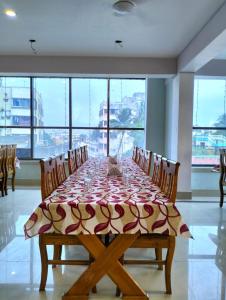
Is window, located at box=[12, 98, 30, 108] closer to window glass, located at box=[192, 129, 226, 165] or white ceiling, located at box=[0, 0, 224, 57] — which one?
white ceiling, located at box=[0, 0, 224, 57]

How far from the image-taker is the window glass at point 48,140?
21.1 ft

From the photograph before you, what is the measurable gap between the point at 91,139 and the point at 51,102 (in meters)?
1.27

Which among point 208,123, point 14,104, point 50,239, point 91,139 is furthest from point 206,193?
point 14,104

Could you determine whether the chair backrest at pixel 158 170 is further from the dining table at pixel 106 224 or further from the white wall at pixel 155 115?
the white wall at pixel 155 115

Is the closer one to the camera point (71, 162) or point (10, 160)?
point (71, 162)

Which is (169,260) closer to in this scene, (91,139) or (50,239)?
(50,239)

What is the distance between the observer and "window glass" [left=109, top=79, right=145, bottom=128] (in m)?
6.44

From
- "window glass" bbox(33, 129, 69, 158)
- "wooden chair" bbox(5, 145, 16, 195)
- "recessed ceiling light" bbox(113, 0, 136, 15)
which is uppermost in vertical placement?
"recessed ceiling light" bbox(113, 0, 136, 15)

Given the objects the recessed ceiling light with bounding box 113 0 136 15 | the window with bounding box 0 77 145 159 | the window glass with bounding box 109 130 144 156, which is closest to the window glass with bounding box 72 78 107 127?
the window with bounding box 0 77 145 159

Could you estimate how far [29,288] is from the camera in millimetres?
2037

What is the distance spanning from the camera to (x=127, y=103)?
648 centimetres

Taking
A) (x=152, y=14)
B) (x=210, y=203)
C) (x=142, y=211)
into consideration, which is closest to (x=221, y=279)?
(x=142, y=211)

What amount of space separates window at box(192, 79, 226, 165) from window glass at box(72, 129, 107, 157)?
2.06m

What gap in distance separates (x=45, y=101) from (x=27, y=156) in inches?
53.5
